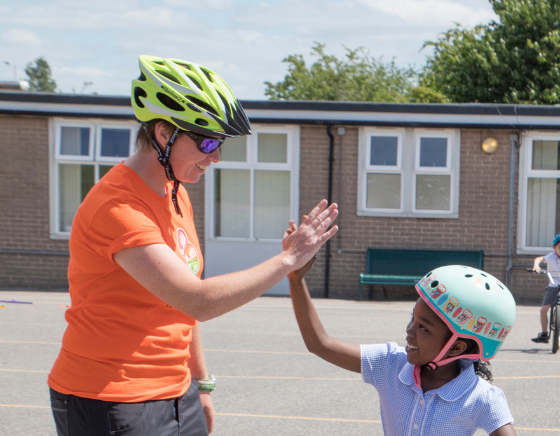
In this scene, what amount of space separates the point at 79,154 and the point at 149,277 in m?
13.3

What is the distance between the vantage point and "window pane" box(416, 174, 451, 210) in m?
13.9

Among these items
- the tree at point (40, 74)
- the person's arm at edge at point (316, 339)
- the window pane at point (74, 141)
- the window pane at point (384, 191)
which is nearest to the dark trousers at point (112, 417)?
the person's arm at edge at point (316, 339)

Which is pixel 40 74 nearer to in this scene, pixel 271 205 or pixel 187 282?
pixel 271 205

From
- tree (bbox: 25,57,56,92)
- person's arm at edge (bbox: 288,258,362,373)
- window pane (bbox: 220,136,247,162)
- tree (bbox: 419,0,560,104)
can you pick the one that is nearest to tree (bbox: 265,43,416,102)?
tree (bbox: 419,0,560,104)

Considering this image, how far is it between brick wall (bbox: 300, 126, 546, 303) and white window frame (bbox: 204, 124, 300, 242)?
184mm

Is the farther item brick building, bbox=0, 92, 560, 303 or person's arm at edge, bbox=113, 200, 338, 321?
brick building, bbox=0, 92, 560, 303

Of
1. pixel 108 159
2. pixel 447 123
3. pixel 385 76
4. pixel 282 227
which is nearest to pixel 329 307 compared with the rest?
pixel 282 227

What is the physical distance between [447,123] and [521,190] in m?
2.15

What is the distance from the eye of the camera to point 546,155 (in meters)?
13.9

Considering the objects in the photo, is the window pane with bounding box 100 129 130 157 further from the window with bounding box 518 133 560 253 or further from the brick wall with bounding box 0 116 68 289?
the window with bounding box 518 133 560 253

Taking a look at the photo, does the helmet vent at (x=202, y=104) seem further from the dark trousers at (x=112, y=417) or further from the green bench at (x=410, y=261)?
the green bench at (x=410, y=261)

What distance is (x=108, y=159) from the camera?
1432cm

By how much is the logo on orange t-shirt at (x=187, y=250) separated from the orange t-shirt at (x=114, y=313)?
0.35ft

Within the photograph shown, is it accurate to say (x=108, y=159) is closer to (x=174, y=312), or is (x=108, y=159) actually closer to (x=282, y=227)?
(x=282, y=227)
